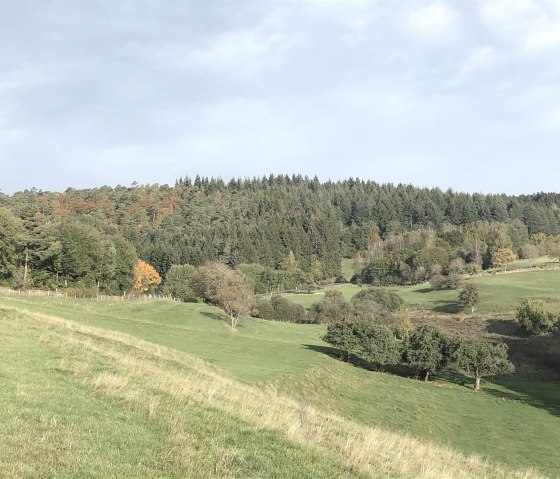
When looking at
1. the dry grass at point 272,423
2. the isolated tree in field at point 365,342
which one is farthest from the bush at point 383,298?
the dry grass at point 272,423

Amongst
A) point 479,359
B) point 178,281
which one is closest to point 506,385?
point 479,359

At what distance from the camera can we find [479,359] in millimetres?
60000

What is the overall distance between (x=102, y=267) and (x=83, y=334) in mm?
71686

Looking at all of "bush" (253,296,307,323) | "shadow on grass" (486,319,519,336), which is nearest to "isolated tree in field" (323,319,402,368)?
"shadow on grass" (486,319,519,336)

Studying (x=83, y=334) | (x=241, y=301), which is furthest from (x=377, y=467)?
(x=241, y=301)

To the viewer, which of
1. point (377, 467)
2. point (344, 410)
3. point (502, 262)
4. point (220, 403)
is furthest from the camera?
point (502, 262)

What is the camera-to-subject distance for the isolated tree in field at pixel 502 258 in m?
179

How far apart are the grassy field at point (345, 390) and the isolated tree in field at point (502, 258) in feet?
405

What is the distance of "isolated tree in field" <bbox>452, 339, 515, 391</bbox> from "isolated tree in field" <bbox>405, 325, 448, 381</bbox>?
2.04 m

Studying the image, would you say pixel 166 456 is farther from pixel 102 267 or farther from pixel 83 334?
pixel 102 267

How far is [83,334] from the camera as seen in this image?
31.7 metres

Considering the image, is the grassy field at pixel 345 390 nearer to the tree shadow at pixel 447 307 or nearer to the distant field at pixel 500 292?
the tree shadow at pixel 447 307

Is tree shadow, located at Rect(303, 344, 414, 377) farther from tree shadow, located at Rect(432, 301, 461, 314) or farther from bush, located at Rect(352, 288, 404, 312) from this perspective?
tree shadow, located at Rect(432, 301, 461, 314)

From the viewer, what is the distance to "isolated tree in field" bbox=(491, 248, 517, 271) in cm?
17871
